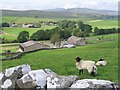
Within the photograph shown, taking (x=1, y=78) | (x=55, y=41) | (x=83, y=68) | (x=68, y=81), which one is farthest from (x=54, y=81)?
(x=55, y=41)

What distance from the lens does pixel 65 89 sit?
411 inches

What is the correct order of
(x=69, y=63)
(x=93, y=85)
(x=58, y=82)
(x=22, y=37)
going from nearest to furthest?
(x=93, y=85)
(x=58, y=82)
(x=69, y=63)
(x=22, y=37)

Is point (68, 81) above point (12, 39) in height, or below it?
above

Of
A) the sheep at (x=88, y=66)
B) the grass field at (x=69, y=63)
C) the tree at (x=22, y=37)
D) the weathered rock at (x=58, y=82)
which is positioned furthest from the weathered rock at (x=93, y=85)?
the tree at (x=22, y=37)

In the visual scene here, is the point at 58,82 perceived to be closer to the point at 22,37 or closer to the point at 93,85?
the point at 93,85

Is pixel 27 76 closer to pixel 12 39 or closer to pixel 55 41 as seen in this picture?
pixel 55 41

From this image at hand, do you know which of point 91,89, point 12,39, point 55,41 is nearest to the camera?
point 91,89

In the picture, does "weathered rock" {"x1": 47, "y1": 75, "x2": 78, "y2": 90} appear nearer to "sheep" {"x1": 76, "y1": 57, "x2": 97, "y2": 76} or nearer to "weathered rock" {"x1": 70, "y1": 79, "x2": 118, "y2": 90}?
"weathered rock" {"x1": 70, "y1": 79, "x2": 118, "y2": 90}

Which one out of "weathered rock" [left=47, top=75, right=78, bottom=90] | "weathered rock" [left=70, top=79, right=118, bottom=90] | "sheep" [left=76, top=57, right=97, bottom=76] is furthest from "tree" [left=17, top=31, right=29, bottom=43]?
"weathered rock" [left=70, top=79, right=118, bottom=90]

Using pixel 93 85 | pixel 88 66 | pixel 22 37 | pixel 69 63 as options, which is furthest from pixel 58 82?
pixel 22 37

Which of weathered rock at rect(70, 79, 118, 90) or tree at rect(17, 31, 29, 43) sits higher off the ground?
weathered rock at rect(70, 79, 118, 90)

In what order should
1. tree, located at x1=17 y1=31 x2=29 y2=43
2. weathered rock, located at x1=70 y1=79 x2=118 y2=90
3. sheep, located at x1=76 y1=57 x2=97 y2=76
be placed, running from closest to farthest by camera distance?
weathered rock, located at x1=70 y1=79 x2=118 y2=90 → sheep, located at x1=76 y1=57 x2=97 y2=76 → tree, located at x1=17 y1=31 x2=29 y2=43

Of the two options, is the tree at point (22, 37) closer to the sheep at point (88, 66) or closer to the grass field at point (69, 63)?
the grass field at point (69, 63)

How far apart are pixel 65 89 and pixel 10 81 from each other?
2560 millimetres
